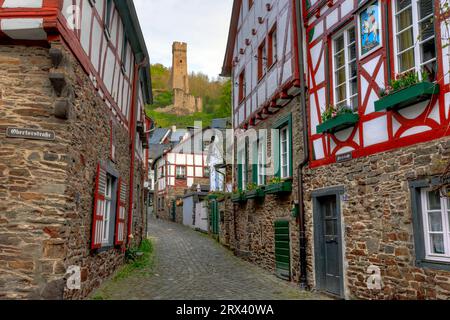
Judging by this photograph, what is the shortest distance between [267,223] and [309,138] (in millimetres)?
2993

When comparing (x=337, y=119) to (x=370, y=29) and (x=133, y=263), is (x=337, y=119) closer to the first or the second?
(x=370, y=29)

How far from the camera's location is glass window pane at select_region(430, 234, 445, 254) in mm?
5230

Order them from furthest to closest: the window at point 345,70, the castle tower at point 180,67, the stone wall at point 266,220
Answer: the castle tower at point 180,67 < the stone wall at point 266,220 < the window at point 345,70

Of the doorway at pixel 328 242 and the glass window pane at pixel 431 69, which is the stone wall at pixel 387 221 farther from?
the glass window pane at pixel 431 69

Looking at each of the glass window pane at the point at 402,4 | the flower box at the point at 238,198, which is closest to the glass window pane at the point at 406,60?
the glass window pane at the point at 402,4

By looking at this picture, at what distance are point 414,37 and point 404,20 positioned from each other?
0.40 m

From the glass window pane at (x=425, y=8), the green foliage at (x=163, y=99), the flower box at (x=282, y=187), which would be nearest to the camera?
the glass window pane at (x=425, y=8)

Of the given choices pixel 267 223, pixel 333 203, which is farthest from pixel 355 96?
pixel 267 223

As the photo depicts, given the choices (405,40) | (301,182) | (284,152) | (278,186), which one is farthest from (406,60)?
(284,152)

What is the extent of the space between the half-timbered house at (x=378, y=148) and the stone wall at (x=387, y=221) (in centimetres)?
1

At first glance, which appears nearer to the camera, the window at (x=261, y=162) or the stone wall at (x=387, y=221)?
the stone wall at (x=387, y=221)

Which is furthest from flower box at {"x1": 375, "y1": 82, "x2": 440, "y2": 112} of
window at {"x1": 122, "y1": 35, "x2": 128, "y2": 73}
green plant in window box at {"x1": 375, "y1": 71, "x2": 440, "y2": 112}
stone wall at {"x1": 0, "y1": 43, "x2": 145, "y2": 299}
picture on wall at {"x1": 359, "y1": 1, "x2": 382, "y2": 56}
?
window at {"x1": 122, "y1": 35, "x2": 128, "y2": 73}

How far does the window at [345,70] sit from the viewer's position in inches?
281

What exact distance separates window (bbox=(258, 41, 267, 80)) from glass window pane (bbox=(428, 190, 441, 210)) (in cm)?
649
